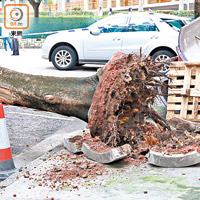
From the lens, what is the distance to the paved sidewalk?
316 cm

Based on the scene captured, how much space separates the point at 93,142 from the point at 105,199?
1.26m

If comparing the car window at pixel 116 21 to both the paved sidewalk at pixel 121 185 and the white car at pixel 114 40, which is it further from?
A: the paved sidewalk at pixel 121 185

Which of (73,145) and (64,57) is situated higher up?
(64,57)

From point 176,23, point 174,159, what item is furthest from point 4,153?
point 176,23

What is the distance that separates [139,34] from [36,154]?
28.4ft

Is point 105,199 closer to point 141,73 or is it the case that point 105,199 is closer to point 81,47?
point 141,73

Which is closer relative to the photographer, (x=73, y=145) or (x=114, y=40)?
(x=73, y=145)

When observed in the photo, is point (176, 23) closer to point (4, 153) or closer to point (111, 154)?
point (111, 154)

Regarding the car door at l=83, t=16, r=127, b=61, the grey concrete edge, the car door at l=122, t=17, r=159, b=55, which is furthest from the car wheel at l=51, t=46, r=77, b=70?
the grey concrete edge

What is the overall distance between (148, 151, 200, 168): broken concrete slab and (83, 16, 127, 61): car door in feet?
30.7

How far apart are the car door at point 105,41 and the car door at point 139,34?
0.26 meters

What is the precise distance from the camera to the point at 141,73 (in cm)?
420

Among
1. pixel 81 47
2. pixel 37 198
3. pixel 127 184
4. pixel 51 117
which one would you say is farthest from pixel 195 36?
pixel 81 47

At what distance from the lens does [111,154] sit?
150 inches
